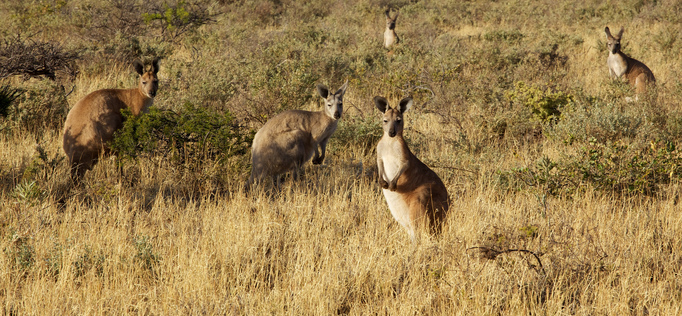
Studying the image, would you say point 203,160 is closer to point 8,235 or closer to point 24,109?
point 8,235

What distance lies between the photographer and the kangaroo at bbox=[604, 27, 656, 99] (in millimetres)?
9959

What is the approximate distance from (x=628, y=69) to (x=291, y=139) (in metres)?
7.75

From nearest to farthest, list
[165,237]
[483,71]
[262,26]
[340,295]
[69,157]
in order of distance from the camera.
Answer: [340,295] → [165,237] → [69,157] → [483,71] → [262,26]

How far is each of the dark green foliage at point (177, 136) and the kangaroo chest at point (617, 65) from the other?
26.8 feet

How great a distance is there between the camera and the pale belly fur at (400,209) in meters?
4.39

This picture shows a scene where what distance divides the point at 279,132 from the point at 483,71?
5871 mm

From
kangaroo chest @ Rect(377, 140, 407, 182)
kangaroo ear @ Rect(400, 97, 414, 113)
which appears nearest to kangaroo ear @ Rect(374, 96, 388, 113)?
kangaroo ear @ Rect(400, 97, 414, 113)

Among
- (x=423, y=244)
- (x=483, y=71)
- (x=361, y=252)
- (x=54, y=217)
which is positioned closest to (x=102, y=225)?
(x=54, y=217)

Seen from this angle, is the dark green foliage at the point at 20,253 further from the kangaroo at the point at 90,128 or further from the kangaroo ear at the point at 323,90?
the kangaroo ear at the point at 323,90

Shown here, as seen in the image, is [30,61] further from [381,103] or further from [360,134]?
[381,103]

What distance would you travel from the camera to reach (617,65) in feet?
35.9

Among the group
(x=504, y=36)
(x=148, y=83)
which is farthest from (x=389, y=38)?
(x=148, y=83)

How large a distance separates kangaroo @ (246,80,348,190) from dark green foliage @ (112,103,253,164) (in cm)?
36

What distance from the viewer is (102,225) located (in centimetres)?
453
